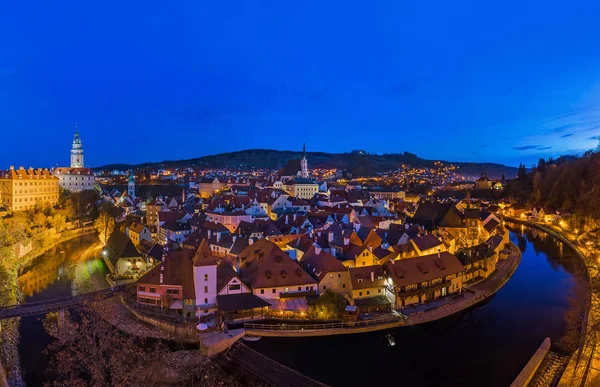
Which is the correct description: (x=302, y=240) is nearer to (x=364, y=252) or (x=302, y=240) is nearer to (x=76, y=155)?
(x=364, y=252)

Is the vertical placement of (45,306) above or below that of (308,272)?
below

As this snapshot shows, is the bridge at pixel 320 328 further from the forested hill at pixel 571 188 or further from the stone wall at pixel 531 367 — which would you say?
the forested hill at pixel 571 188

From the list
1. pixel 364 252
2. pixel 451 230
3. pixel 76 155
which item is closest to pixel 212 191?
pixel 76 155

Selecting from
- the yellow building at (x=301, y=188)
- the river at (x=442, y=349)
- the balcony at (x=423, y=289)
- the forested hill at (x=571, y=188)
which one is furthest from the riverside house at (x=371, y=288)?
the yellow building at (x=301, y=188)

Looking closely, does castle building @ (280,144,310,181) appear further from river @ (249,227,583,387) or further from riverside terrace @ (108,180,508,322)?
river @ (249,227,583,387)

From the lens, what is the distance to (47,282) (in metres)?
29.4

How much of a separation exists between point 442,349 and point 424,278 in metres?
5.08

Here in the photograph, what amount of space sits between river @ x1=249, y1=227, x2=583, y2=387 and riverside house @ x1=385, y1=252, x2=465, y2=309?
1.76 metres

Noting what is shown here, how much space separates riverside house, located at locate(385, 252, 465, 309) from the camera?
2274 centimetres

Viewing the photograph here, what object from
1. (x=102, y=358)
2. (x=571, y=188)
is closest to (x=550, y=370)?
(x=102, y=358)

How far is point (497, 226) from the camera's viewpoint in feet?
144

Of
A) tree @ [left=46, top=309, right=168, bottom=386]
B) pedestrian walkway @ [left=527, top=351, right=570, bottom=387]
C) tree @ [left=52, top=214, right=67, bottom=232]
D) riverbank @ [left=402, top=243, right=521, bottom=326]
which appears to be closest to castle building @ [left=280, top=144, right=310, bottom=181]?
tree @ [left=52, top=214, right=67, bottom=232]

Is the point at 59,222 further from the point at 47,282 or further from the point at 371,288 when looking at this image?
the point at 371,288

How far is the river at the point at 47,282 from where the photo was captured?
58.2 ft
